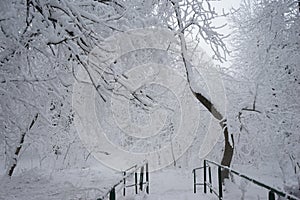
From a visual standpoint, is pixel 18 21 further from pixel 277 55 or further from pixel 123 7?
pixel 277 55

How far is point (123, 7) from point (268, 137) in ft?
32.1

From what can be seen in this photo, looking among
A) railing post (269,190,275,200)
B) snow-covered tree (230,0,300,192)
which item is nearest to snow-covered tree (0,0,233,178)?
railing post (269,190,275,200)

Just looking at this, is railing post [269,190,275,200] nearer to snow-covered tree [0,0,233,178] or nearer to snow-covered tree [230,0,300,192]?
snow-covered tree [0,0,233,178]

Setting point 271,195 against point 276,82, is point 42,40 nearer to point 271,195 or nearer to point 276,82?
point 271,195

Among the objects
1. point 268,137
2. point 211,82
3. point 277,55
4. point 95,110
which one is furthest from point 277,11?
point 95,110

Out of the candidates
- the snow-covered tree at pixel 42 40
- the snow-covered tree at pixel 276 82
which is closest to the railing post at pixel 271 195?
the snow-covered tree at pixel 42 40

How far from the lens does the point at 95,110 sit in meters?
5.74

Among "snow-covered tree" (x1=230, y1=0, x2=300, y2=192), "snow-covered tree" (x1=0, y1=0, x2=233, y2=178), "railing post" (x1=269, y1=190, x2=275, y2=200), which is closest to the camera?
"railing post" (x1=269, y1=190, x2=275, y2=200)

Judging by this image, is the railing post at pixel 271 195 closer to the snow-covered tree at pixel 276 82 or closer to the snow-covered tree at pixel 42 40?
the snow-covered tree at pixel 42 40

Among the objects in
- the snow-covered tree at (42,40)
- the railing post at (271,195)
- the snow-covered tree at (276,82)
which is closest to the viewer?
the railing post at (271,195)

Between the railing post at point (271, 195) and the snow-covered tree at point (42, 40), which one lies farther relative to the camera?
the snow-covered tree at point (42, 40)

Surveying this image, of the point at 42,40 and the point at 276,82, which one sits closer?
the point at 42,40

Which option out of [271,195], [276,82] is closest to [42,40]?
[271,195]

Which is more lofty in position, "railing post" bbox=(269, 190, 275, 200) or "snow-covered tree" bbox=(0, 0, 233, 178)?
"snow-covered tree" bbox=(0, 0, 233, 178)
